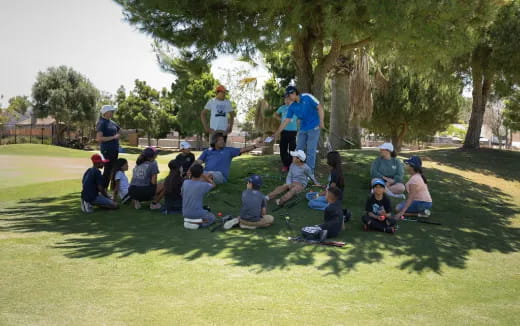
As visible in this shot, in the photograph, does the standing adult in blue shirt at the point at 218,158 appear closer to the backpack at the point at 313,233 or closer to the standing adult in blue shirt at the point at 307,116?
the standing adult in blue shirt at the point at 307,116

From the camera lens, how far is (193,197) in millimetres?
7750

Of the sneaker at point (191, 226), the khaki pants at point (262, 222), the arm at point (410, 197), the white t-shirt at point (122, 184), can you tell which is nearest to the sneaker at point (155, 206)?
the white t-shirt at point (122, 184)

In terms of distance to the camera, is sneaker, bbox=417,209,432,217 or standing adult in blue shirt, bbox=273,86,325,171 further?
standing adult in blue shirt, bbox=273,86,325,171

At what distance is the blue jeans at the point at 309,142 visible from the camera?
1057cm

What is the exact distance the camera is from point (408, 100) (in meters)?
33.2

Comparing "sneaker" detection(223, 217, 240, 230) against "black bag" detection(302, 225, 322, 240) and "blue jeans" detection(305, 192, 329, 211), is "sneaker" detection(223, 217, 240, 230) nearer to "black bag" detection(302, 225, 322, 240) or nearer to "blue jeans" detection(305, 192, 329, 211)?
"black bag" detection(302, 225, 322, 240)

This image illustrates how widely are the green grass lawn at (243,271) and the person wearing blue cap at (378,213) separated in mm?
207

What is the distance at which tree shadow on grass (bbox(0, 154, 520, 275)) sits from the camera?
20.2ft

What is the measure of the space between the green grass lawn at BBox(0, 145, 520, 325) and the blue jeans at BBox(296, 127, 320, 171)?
1.55 meters

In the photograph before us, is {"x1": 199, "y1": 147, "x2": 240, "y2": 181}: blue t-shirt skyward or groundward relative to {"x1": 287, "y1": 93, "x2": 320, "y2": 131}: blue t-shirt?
groundward

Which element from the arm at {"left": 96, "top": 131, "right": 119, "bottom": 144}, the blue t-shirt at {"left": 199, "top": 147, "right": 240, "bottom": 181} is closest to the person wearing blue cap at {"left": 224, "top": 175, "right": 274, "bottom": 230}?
the blue t-shirt at {"left": 199, "top": 147, "right": 240, "bottom": 181}

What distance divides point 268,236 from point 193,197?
147 centimetres

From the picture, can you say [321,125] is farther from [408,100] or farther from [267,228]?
[408,100]

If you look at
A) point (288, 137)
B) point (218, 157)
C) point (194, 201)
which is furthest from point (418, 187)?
point (218, 157)
